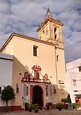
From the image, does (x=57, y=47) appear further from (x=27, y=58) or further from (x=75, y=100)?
(x=75, y=100)

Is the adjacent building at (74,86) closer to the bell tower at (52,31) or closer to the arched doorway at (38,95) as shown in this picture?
the arched doorway at (38,95)

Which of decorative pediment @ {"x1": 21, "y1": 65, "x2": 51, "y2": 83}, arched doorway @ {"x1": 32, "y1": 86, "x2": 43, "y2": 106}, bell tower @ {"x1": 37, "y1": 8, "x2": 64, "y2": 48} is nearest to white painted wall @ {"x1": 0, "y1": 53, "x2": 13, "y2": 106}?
decorative pediment @ {"x1": 21, "y1": 65, "x2": 51, "y2": 83}

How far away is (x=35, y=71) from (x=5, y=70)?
3999mm

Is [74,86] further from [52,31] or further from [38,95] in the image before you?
[52,31]

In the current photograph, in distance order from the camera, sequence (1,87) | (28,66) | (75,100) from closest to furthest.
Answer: (1,87), (28,66), (75,100)

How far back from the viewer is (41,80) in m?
19.2

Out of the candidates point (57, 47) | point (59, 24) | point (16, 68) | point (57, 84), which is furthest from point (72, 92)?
point (59, 24)

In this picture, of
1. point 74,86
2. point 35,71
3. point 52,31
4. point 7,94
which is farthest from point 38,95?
point 52,31

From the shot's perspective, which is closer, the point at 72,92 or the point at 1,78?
the point at 1,78

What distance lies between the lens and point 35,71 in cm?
1900

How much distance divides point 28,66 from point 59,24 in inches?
414

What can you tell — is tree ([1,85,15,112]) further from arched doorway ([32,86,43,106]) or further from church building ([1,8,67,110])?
arched doorway ([32,86,43,106])

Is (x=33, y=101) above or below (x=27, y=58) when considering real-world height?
below

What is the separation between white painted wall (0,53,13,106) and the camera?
634 inches
